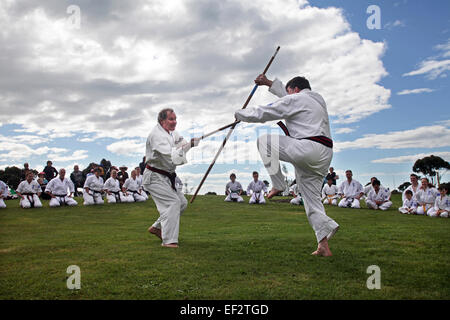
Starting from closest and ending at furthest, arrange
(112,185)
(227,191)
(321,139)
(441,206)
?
(321,139) < (441,206) < (112,185) < (227,191)

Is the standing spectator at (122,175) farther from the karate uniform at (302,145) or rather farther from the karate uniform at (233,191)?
the karate uniform at (302,145)

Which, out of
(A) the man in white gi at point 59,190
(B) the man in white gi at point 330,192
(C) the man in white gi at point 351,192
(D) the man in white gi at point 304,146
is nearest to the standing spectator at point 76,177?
(A) the man in white gi at point 59,190

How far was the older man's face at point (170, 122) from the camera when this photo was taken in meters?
6.35

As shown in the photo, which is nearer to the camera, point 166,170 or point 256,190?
point 166,170

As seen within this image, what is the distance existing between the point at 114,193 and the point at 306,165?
48.3 feet

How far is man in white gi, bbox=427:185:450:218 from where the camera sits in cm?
1338

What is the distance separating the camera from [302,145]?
487 cm

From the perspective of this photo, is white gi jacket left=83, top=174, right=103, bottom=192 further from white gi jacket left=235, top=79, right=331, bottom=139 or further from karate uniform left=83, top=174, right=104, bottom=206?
white gi jacket left=235, top=79, right=331, bottom=139

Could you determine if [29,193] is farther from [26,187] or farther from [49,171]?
[49,171]

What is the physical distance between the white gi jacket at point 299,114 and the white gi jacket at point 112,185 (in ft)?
45.6

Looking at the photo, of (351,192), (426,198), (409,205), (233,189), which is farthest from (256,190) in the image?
(426,198)

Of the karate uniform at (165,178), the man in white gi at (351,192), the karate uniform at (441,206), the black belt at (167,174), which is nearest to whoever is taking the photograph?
the karate uniform at (165,178)
